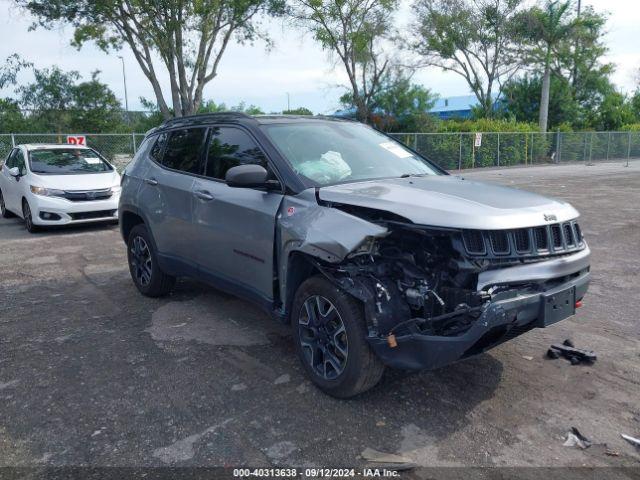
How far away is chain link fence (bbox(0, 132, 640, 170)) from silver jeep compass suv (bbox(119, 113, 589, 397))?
1652 cm

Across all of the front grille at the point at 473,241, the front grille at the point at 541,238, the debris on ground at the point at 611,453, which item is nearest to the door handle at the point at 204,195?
the front grille at the point at 473,241

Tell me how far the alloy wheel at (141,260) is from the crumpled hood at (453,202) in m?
2.79

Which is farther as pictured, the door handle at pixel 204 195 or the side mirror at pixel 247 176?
the door handle at pixel 204 195

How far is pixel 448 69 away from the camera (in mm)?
42719

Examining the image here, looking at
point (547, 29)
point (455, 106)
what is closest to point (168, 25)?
point (547, 29)

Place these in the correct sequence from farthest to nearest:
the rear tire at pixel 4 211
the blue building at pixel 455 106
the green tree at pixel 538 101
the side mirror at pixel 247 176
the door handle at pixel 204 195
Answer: the blue building at pixel 455 106 → the green tree at pixel 538 101 → the rear tire at pixel 4 211 → the door handle at pixel 204 195 → the side mirror at pixel 247 176

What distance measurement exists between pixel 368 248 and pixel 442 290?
502mm

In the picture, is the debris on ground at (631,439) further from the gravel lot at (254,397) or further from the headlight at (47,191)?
the headlight at (47,191)

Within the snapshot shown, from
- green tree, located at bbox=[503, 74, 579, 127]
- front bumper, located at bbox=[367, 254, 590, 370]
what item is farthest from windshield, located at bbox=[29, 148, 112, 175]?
green tree, located at bbox=[503, 74, 579, 127]

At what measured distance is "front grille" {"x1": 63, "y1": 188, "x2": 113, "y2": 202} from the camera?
1009cm

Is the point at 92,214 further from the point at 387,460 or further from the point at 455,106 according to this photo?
the point at 455,106

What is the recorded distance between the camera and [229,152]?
15.3ft

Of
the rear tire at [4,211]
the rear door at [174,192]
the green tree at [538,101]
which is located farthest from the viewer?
the green tree at [538,101]

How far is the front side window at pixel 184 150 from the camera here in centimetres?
506
